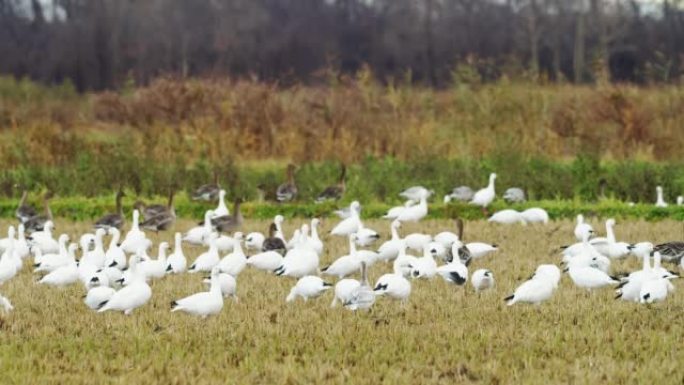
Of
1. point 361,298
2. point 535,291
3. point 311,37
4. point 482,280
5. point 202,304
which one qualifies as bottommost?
point 311,37

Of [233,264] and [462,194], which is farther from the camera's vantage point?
[462,194]

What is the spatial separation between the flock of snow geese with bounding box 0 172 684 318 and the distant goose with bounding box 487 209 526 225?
2.40 m

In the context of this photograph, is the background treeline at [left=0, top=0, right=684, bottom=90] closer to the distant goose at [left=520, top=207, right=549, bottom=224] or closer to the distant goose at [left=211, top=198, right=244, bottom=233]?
the distant goose at [left=520, top=207, right=549, bottom=224]

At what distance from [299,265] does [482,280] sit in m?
1.93

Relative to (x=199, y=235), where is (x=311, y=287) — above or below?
above

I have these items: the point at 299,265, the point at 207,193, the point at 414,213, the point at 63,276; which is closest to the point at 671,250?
the point at 299,265

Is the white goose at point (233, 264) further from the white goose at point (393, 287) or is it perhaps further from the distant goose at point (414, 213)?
the distant goose at point (414, 213)

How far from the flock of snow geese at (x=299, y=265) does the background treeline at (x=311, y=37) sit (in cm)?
3466

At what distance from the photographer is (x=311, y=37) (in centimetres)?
5881

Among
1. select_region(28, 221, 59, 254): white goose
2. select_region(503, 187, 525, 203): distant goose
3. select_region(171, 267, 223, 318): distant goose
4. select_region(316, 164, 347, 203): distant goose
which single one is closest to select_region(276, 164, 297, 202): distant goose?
select_region(316, 164, 347, 203): distant goose

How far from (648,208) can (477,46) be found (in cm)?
3690

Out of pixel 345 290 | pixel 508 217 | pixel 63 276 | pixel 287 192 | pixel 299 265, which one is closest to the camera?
pixel 345 290

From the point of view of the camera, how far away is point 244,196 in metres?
23.2

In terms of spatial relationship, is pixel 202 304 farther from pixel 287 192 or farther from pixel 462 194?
pixel 462 194
